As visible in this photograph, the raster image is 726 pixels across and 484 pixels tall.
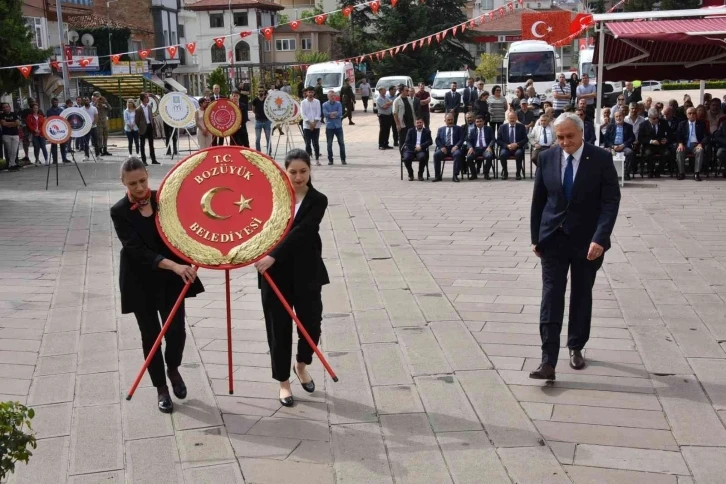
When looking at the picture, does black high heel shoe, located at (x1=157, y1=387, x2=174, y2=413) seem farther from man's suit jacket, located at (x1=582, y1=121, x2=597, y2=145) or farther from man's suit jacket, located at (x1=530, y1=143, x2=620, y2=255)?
man's suit jacket, located at (x1=582, y1=121, x2=597, y2=145)

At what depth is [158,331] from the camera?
534cm

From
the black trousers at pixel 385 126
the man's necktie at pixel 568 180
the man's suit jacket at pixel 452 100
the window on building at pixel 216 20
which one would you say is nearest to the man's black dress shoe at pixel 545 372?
the man's necktie at pixel 568 180

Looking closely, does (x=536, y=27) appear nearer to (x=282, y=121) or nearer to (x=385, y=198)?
(x=282, y=121)

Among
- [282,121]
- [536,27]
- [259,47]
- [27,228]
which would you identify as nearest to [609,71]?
[282,121]

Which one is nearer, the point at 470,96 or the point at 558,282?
the point at 558,282

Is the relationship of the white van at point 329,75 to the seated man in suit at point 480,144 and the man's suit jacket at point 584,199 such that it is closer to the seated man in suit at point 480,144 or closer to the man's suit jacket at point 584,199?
the seated man in suit at point 480,144

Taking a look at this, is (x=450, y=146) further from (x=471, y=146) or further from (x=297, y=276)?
(x=297, y=276)

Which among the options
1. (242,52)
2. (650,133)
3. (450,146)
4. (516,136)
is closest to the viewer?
(650,133)

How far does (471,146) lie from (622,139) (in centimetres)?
265

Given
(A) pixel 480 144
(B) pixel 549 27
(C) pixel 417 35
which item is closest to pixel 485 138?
(A) pixel 480 144

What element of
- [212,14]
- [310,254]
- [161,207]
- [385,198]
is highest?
[212,14]

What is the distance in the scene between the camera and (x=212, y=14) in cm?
7112

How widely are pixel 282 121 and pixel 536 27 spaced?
1711cm

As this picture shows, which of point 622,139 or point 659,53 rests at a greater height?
point 659,53
